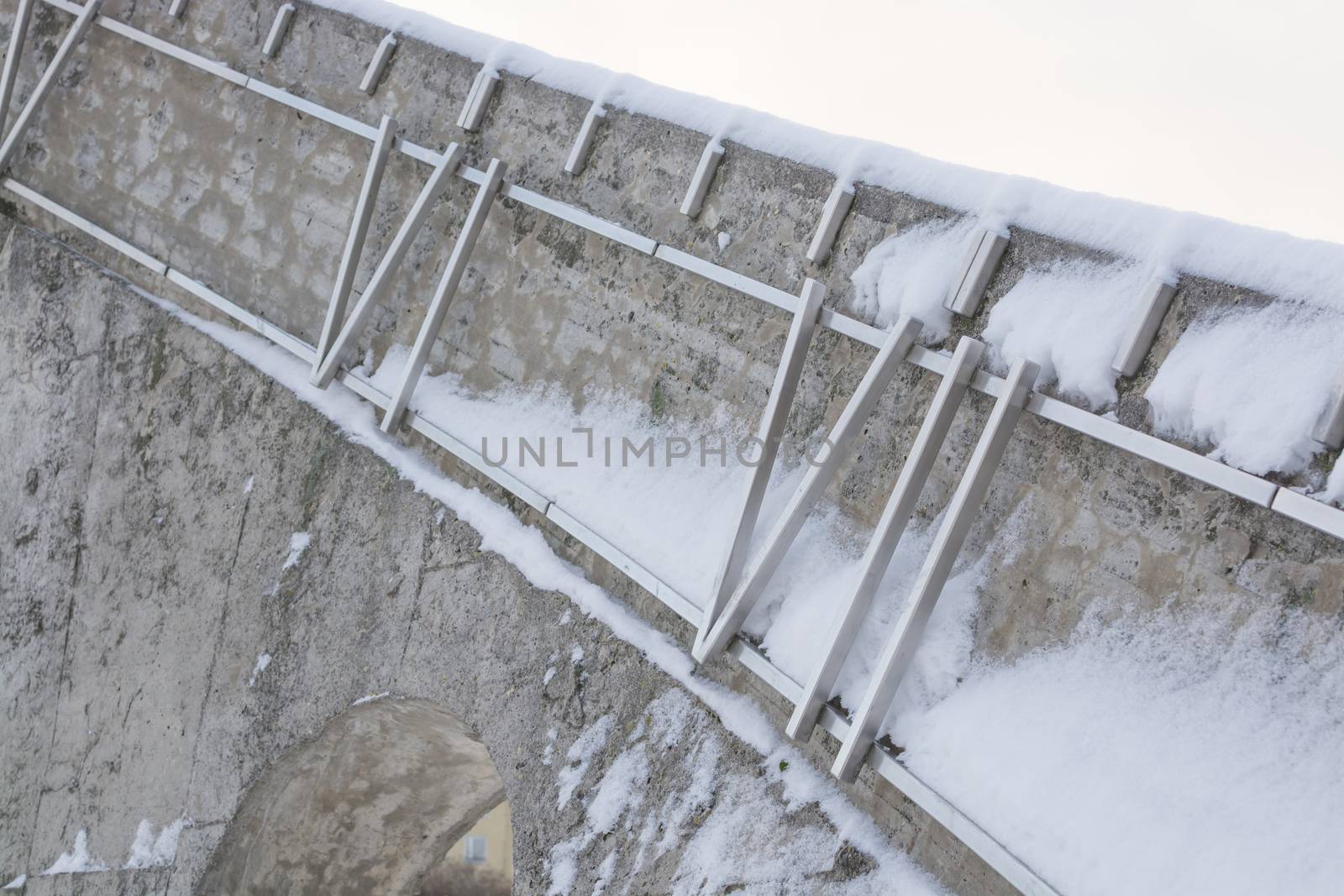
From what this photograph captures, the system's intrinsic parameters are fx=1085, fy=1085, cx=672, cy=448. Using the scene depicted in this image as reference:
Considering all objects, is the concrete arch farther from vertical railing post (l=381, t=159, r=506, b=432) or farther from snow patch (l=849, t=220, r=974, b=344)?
snow patch (l=849, t=220, r=974, b=344)

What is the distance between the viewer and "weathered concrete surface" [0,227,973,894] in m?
4.08

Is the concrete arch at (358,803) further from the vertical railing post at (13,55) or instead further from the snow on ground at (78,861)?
the vertical railing post at (13,55)

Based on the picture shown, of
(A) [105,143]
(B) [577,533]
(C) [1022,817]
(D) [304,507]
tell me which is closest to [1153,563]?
(C) [1022,817]

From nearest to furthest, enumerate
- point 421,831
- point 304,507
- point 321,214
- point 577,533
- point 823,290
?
point 823,290, point 577,533, point 304,507, point 321,214, point 421,831

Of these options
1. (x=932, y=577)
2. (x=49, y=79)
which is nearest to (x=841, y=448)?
(x=932, y=577)

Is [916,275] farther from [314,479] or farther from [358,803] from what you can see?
[358,803]

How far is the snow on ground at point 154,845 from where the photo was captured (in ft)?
17.6

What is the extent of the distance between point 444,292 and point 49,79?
11.6 feet

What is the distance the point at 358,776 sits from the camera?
217 inches

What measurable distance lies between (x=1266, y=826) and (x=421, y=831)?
470cm

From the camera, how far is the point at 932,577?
3342 millimetres

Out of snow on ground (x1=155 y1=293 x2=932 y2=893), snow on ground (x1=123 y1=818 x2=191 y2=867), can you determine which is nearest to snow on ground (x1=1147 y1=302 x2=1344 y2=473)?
snow on ground (x1=155 y1=293 x2=932 y2=893)

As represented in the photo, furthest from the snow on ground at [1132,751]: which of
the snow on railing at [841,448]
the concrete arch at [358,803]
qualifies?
the concrete arch at [358,803]

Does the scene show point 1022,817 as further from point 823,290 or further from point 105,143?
point 105,143
